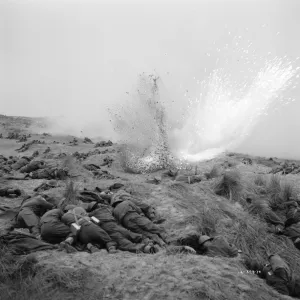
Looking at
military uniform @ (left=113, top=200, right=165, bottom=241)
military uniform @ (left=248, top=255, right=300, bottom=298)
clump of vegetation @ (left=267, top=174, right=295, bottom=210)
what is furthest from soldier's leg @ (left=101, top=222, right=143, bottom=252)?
clump of vegetation @ (left=267, top=174, right=295, bottom=210)

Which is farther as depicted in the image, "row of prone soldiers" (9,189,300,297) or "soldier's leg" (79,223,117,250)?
"soldier's leg" (79,223,117,250)

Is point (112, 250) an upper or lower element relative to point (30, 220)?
lower

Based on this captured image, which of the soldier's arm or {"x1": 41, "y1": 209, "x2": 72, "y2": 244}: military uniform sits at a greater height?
the soldier's arm

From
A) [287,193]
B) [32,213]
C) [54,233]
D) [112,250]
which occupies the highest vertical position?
[287,193]

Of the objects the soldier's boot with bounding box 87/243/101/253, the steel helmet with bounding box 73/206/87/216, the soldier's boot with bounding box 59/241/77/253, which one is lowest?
the soldier's boot with bounding box 87/243/101/253

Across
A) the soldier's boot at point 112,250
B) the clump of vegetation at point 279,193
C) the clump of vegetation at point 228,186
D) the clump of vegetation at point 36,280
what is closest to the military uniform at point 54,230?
the soldier's boot at point 112,250

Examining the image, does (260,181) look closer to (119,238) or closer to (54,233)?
(119,238)

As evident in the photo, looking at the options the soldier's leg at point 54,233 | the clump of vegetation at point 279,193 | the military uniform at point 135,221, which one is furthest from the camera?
the clump of vegetation at point 279,193

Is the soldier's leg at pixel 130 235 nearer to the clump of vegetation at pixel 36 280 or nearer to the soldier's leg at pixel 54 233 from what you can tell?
the soldier's leg at pixel 54 233

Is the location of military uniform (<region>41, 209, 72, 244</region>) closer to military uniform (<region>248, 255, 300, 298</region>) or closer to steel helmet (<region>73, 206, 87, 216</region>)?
steel helmet (<region>73, 206, 87, 216</region>)

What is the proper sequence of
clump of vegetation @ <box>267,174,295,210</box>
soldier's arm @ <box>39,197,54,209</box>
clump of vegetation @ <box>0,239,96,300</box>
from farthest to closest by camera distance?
clump of vegetation @ <box>267,174,295,210</box> < soldier's arm @ <box>39,197,54,209</box> < clump of vegetation @ <box>0,239,96,300</box>

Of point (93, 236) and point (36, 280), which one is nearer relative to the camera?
point (36, 280)

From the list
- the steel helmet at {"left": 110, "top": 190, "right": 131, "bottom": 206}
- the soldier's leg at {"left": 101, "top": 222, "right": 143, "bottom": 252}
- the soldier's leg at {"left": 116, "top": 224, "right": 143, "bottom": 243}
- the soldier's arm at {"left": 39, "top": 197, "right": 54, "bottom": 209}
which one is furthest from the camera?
the steel helmet at {"left": 110, "top": 190, "right": 131, "bottom": 206}

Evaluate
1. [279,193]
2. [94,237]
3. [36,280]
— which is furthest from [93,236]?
[279,193]
